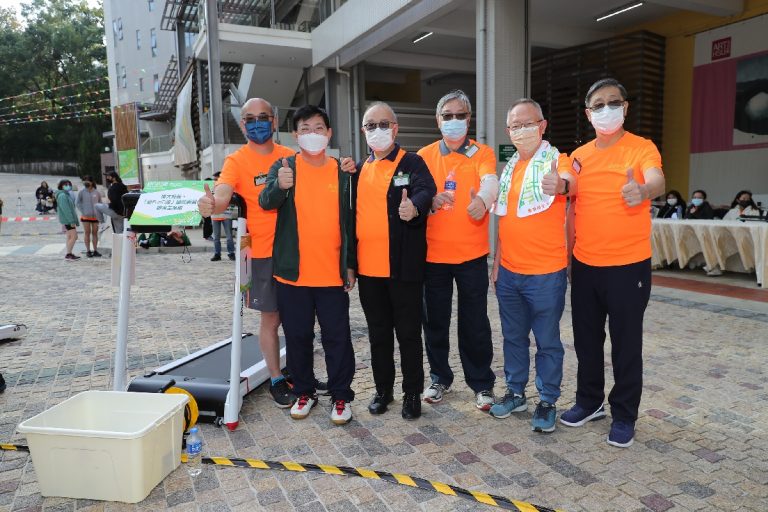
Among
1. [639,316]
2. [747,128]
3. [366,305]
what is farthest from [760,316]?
[747,128]

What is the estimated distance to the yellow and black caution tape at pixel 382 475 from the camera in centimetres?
233

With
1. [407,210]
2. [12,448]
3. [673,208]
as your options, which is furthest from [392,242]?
[673,208]

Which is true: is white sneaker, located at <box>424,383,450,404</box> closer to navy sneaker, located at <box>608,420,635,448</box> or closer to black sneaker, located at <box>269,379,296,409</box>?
black sneaker, located at <box>269,379,296,409</box>

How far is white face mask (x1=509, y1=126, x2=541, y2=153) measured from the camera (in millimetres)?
2926

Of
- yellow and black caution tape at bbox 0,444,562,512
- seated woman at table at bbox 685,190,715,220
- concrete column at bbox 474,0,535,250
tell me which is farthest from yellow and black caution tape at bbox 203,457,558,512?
seated woman at table at bbox 685,190,715,220

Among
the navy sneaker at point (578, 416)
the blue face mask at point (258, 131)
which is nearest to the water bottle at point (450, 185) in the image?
the blue face mask at point (258, 131)

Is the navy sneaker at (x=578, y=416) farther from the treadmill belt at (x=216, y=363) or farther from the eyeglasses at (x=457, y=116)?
the treadmill belt at (x=216, y=363)

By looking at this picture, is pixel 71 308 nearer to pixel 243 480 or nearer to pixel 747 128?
pixel 243 480

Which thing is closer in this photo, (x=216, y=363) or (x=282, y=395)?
(x=282, y=395)

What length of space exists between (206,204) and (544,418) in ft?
7.45

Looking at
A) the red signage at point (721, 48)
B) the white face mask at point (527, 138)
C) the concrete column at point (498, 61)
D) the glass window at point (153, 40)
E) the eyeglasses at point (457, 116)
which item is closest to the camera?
the white face mask at point (527, 138)

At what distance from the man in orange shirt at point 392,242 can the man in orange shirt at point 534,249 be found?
0.48m

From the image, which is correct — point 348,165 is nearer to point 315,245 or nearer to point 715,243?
point 315,245

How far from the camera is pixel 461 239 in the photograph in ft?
10.3
